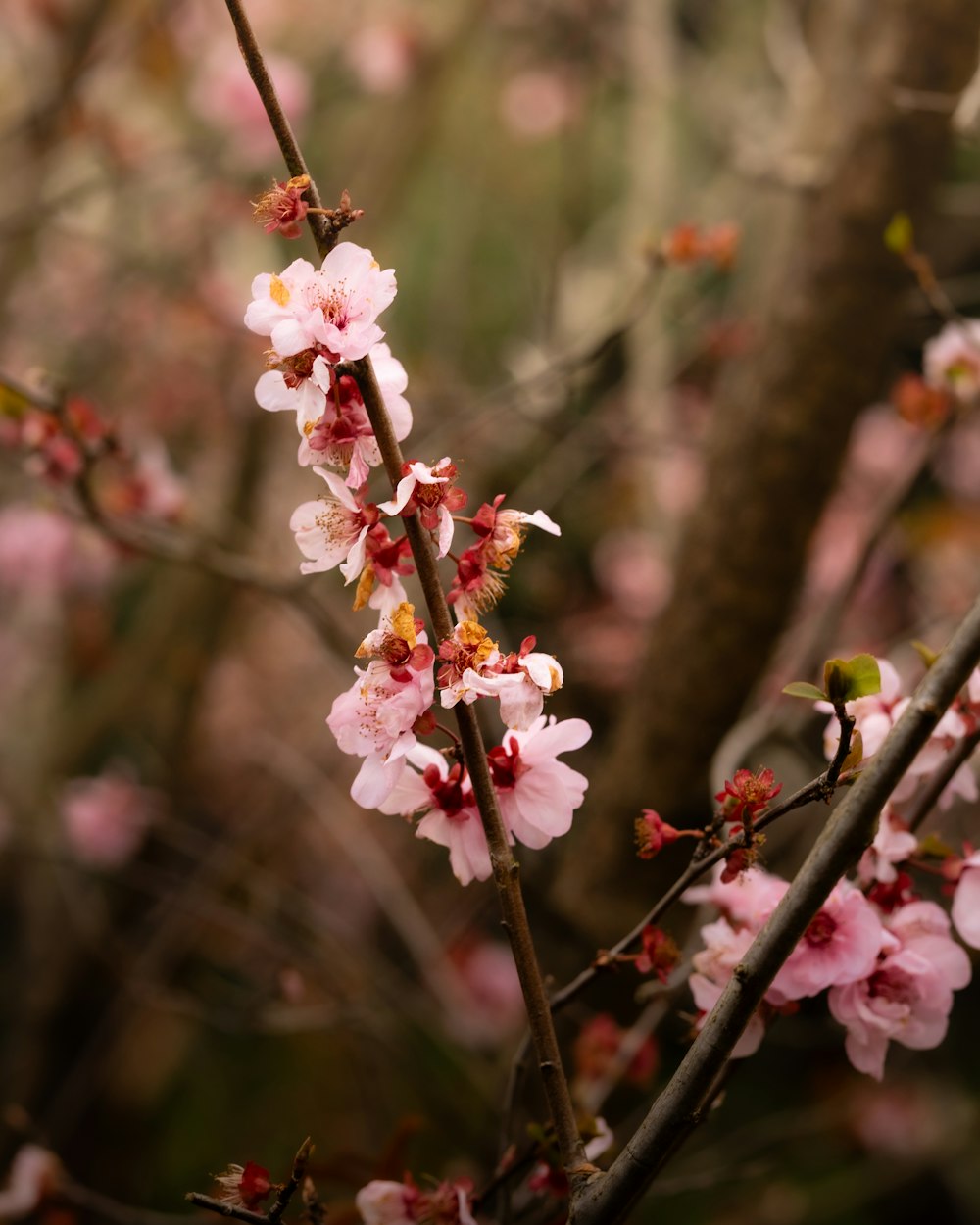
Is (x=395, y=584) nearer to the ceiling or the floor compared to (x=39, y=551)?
nearer to the ceiling

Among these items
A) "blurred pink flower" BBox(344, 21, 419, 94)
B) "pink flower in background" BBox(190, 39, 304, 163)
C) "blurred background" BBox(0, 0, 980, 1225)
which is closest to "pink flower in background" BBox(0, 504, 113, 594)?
"blurred background" BBox(0, 0, 980, 1225)

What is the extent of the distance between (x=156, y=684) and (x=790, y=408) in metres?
1.40

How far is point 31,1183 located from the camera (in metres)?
0.89

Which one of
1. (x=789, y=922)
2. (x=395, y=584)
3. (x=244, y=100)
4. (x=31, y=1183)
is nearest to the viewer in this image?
(x=789, y=922)

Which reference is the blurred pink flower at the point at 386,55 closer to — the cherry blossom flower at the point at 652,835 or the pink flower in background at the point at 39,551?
the pink flower in background at the point at 39,551

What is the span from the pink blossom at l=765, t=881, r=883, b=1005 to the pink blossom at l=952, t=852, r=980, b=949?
0.16 ft

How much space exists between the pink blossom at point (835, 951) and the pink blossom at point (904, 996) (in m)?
0.02

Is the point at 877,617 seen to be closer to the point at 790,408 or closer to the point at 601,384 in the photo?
the point at 601,384

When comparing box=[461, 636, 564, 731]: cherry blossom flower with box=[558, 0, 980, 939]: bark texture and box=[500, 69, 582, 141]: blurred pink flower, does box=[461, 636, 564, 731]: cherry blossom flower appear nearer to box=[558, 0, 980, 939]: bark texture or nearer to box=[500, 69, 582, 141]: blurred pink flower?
box=[558, 0, 980, 939]: bark texture

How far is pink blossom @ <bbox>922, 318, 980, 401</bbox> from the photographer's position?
3.47 feet

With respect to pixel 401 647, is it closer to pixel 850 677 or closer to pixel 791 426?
pixel 850 677

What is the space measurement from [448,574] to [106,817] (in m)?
1.02

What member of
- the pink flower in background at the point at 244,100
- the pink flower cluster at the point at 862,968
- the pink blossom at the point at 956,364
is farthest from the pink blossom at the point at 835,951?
the pink flower in background at the point at 244,100

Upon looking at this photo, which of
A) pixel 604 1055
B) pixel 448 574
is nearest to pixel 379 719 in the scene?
pixel 604 1055
